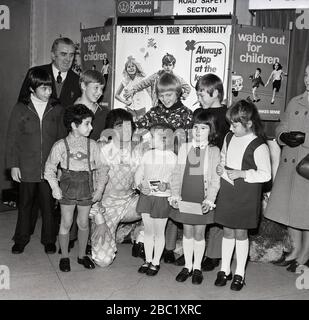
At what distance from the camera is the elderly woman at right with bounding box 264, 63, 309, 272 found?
3.23 metres

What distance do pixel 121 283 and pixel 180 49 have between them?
8.28 feet

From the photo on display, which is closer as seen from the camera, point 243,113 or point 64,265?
point 243,113

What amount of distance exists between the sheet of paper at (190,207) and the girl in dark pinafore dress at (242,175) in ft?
0.42

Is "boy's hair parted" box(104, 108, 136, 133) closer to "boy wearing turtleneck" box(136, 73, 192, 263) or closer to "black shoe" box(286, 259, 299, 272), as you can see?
A: "boy wearing turtleneck" box(136, 73, 192, 263)

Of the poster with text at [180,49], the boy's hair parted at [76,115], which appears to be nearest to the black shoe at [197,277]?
the boy's hair parted at [76,115]

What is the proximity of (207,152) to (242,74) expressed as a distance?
5.62ft

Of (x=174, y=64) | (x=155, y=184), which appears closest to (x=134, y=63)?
(x=174, y=64)

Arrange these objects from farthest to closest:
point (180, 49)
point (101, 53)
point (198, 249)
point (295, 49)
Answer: point (295, 49) → point (101, 53) → point (180, 49) → point (198, 249)

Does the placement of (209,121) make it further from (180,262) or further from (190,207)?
(180,262)

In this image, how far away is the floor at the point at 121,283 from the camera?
9.38 ft

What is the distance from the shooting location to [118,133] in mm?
3357

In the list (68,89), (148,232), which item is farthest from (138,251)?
(68,89)

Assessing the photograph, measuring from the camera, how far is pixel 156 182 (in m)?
3.11
